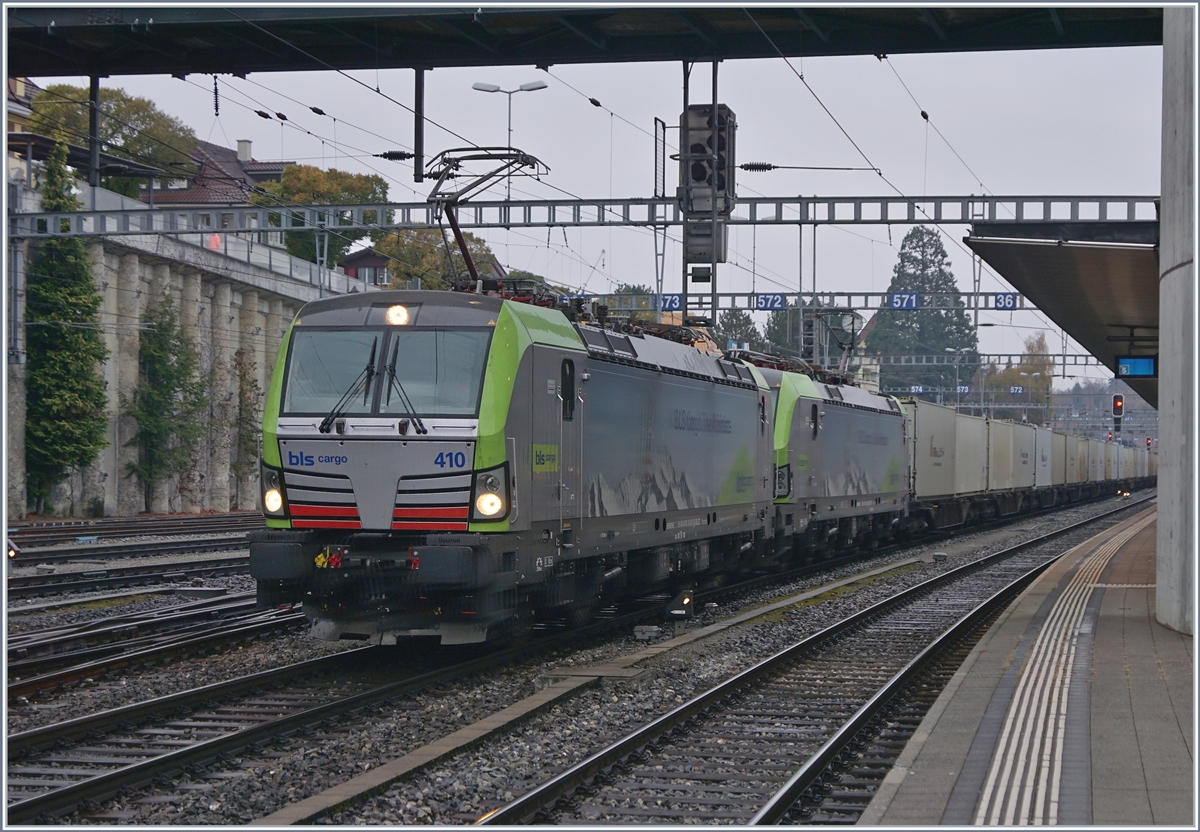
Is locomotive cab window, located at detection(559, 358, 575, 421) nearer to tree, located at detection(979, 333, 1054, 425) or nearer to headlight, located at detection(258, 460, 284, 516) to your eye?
headlight, located at detection(258, 460, 284, 516)

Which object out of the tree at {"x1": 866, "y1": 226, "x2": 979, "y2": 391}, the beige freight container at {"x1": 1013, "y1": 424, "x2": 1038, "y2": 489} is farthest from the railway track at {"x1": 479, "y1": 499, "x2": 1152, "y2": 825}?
the tree at {"x1": 866, "y1": 226, "x2": 979, "y2": 391}

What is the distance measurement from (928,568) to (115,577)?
14.1m

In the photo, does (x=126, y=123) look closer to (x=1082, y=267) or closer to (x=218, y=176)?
(x=218, y=176)

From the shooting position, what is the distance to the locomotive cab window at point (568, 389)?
12.4 meters

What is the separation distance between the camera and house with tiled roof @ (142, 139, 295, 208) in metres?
63.8

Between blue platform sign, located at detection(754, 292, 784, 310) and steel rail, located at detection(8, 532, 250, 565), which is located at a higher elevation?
blue platform sign, located at detection(754, 292, 784, 310)

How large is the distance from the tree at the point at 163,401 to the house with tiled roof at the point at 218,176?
18.2 meters

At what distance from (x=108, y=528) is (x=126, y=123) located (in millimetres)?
29349

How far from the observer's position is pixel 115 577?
781 inches

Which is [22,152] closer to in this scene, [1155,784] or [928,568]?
[928,568]

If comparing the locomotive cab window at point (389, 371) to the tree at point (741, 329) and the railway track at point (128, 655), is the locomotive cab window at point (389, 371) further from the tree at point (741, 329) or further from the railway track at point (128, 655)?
the tree at point (741, 329)

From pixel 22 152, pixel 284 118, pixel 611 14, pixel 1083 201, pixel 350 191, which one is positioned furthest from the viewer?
pixel 350 191

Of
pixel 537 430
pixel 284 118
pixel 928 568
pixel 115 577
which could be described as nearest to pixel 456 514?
pixel 537 430

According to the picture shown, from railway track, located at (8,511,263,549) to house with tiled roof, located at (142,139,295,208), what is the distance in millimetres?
27179
